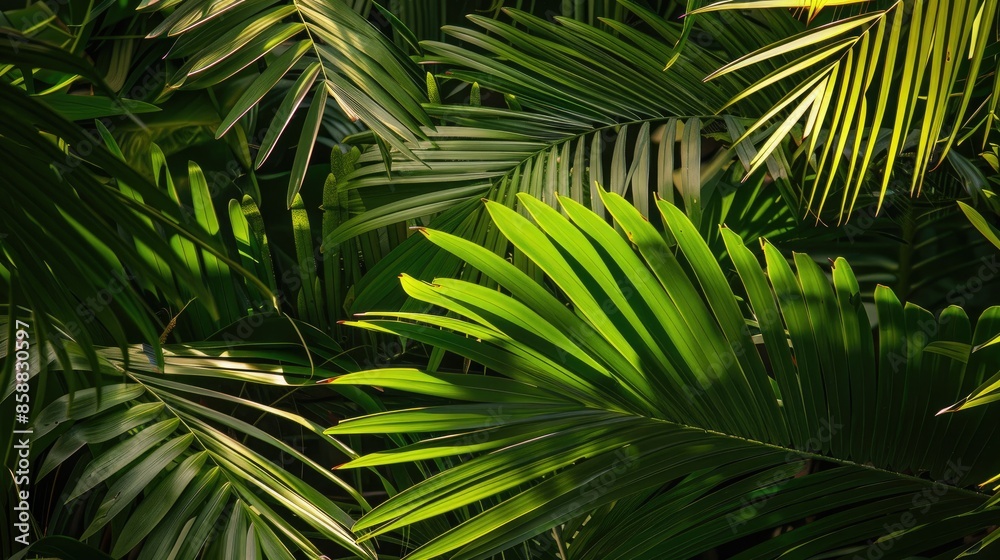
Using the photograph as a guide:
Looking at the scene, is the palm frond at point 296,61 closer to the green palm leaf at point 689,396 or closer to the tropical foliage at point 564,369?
the tropical foliage at point 564,369

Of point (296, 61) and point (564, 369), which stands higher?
point (296, 61)

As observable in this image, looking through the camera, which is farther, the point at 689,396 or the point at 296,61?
the point at 296,61

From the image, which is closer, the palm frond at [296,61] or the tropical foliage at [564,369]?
the tropical foliage at [564,369]

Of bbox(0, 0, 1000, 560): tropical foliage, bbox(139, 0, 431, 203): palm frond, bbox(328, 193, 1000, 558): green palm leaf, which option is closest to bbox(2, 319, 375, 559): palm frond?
bbox(0, 0, 1000, 560): tropical foliage

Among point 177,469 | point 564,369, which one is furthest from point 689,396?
point 177,469

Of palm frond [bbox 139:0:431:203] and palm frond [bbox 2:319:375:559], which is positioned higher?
palm frond [bbox 139:0:431:203]

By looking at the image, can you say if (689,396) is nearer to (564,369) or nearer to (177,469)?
(564,369)

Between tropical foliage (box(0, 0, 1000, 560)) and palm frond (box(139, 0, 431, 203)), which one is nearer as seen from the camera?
tropical foliage (box(0, 0, 1000, 560))

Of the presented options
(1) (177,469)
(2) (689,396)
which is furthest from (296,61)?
(2) (689,396)

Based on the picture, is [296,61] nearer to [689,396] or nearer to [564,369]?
[564,369]

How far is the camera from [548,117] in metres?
1.09

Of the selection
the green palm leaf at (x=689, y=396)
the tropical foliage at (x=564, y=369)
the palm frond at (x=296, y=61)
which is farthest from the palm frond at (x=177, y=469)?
the palm frond at (x=296, y=61)

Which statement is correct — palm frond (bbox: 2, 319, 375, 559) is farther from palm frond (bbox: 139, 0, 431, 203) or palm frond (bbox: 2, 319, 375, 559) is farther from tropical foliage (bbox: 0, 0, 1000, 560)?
palm frond (bbox: 139, 0, 431, 203)

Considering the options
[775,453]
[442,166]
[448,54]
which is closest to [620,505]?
[775,453]
